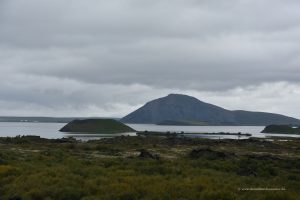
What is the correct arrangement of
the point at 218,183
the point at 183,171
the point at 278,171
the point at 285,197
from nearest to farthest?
the point at 285,197 → the point at 218,183 → the point at 183,171 → the point at 278,171

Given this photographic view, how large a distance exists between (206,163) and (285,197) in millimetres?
18307

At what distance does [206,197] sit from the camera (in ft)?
67.2

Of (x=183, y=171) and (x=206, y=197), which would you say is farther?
(x=183, y=171)

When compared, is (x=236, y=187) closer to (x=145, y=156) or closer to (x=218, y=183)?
(x=218, y=183)

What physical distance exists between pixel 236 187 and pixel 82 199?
8.44 meters

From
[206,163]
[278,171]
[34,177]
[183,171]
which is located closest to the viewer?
[34,177]

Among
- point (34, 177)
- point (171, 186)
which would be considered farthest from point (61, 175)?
point (171, 186)

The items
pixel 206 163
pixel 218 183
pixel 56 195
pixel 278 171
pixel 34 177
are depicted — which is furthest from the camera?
pixel 206 163

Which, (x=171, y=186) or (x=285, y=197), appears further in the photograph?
(x=171, y=186)

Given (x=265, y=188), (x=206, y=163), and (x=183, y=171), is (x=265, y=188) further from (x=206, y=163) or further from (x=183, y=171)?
(x=206, y=163)

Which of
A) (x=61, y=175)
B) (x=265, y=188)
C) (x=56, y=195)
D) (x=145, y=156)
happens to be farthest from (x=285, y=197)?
(x=145, y=156)

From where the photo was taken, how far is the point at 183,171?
101 ft

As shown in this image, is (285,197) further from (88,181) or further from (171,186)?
(88,181)

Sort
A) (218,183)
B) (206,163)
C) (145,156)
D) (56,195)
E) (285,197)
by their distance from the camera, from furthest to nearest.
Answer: (145,156), (206,163), (218,183), (56,195), (285,197)
